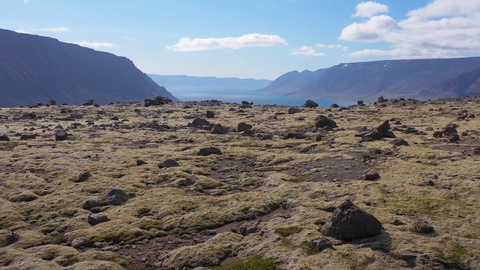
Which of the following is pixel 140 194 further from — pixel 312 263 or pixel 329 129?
pixel 329 129

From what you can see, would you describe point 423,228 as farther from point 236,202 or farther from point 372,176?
point 236,202

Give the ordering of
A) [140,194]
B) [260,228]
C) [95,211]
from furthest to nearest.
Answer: [140,194] < [95,211] < [260,228]

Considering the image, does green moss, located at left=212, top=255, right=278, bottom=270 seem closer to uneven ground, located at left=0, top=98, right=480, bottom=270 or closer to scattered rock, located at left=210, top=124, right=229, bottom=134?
uneven ground, located at left=0, top=98, right=480, bottom=270

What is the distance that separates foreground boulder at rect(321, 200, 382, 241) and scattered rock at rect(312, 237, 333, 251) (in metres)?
1.00

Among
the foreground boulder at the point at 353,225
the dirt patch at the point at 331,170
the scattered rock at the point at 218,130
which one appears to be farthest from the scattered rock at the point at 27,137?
the foreground boulder at the point at 353,225

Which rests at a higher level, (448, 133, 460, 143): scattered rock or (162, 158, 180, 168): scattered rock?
(448, 133, 460, 143): scattered rock

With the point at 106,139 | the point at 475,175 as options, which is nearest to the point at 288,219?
the point at 475,175

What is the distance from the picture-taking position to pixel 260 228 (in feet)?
74.8

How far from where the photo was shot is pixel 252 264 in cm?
1848

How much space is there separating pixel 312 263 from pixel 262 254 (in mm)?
2650

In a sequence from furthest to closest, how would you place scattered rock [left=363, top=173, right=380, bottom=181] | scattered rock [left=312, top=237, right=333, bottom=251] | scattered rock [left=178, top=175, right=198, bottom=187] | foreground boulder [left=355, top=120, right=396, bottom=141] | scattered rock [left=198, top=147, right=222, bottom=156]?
foreground boulder [left=355, top=120, right=396, bottom=141] → scattered rock [left=198, top=147, right=222, bottom=156] → scattered rock [left=178, top=175, right=198, bottom=187] → scattered rock [left=363, top=173, right=380, bottom=181] → scattered rock [left=312, top=237, right=333, bottom=251]

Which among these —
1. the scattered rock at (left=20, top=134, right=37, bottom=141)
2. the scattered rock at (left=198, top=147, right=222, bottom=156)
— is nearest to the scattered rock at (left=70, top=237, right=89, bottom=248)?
the scattered rock at (left=198, top=147, right=222, bottom=156)

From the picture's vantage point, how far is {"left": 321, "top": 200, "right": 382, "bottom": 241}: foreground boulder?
19953 mm

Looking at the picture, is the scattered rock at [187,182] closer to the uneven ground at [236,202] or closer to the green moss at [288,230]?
the uneven ground at [236,202]
